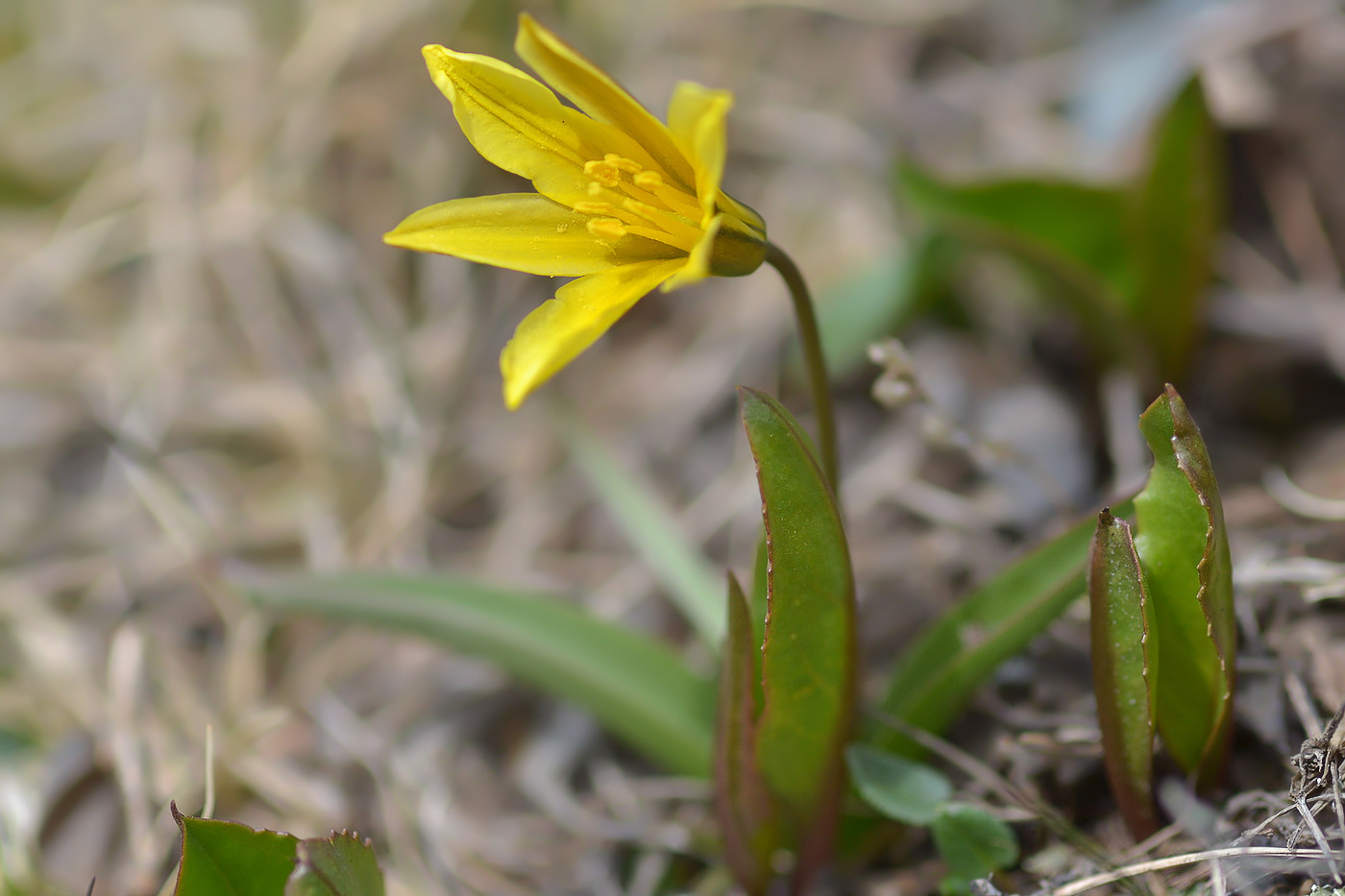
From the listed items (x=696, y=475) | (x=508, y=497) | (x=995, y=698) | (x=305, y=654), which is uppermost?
(x=995, y=698)

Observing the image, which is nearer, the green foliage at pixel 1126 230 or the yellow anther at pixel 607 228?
the yellow anther at pixel 607 228

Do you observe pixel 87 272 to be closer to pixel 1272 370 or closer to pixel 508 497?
pixel 508 497

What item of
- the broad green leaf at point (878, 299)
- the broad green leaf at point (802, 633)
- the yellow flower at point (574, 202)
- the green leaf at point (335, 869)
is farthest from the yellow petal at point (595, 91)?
the broad green leaf at point (878, 299)

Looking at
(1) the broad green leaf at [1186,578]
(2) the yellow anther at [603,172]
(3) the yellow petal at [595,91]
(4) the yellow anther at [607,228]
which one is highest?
(3) the yellow petal at [595,91]

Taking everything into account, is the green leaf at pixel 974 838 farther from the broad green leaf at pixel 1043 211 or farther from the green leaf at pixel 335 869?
the broad green leaf at pixel 1043 211

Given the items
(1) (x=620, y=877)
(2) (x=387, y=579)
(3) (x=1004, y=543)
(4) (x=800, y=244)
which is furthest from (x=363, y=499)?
(3) (x=1004, y=543)

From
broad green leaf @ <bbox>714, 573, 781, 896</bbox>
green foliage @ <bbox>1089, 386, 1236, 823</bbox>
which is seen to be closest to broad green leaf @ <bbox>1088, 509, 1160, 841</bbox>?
green foliage @ <bbox>1089, 386, 1236, 823</bbox>

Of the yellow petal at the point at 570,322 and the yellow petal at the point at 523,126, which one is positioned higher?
the yellow petal at the point at 523,126

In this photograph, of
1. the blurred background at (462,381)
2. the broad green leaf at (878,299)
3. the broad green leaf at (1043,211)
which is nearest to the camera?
the blurred background at (462,381)
